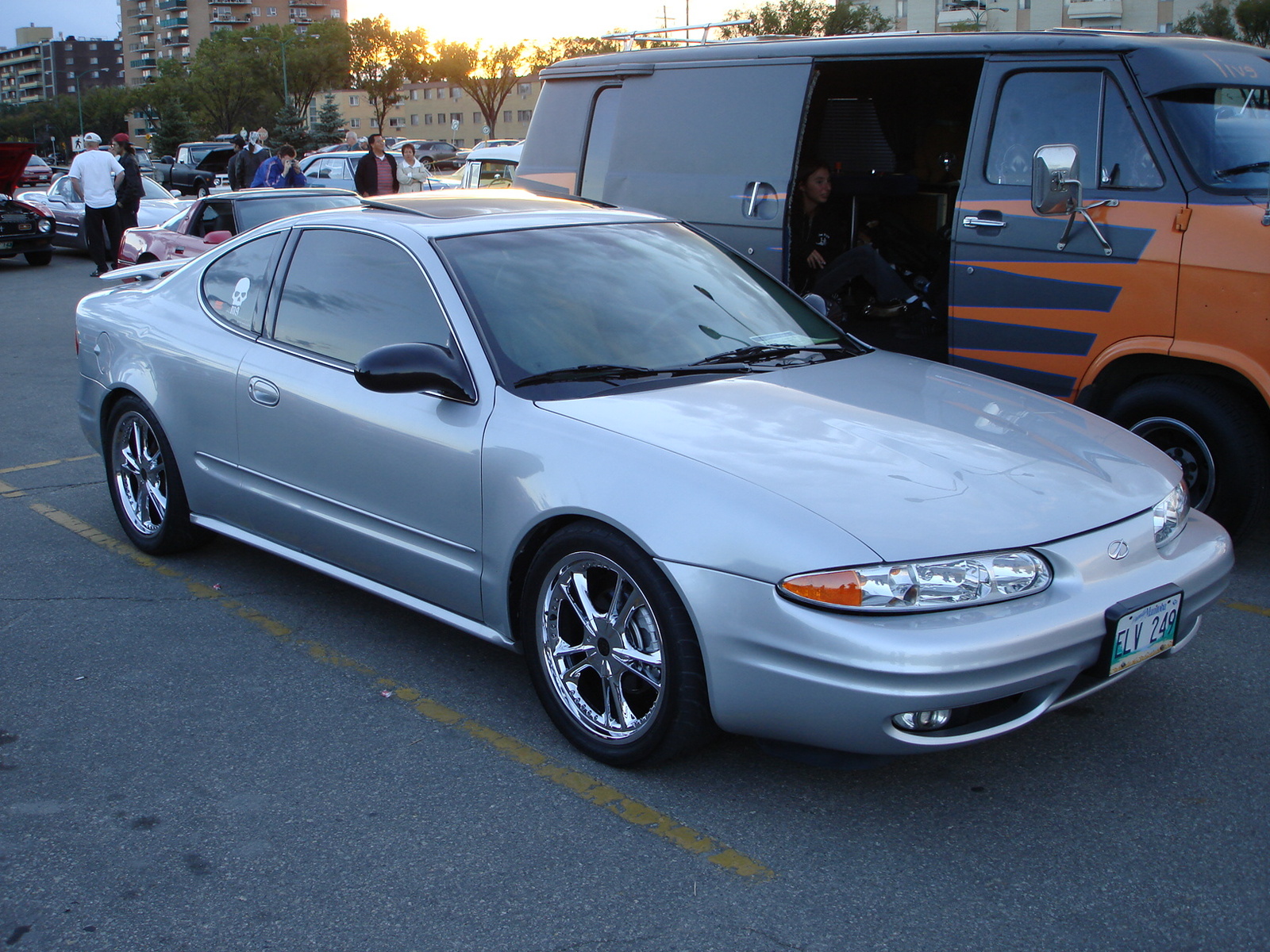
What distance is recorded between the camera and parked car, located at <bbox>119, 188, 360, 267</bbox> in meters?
11.1

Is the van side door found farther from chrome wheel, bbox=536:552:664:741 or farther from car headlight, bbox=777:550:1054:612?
chrome wheel, bbox=536:552:664:741

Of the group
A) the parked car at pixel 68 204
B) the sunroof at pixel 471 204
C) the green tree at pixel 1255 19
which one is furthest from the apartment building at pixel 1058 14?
the sunroof at pixel 471 204

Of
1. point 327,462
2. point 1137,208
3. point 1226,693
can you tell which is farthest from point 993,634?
point 1137,208

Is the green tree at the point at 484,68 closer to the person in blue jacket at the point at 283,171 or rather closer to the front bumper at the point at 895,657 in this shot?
the person in blue jacket at the point at 283,171

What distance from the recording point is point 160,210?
1828 cm

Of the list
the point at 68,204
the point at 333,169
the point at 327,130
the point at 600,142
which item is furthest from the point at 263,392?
the point at 327,130

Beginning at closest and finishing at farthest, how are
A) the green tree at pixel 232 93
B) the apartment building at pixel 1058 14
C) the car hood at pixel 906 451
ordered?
1. the car hood at pixel 906 451
2. the apartment building at pixel 1058 14
3. the green tree at pixel 232 93

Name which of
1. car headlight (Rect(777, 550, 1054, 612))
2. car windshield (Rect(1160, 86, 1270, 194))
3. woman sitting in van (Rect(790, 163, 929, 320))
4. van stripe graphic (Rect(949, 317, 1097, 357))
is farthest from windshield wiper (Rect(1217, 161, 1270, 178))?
car headlight (Rect(777, 550, 1054, 612))

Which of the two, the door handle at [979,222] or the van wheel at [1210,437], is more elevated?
the door handle at [979,222]

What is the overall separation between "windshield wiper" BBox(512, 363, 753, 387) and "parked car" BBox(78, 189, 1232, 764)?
12mm

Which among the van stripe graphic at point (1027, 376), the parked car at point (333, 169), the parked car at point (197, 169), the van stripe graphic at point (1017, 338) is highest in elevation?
the parked car at point (197, 169)

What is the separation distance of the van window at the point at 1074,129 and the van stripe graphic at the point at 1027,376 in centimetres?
84

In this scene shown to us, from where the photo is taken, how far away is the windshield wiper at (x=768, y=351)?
3.93 metres

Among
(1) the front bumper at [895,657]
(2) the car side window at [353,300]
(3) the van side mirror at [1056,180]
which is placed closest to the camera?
(1) the front bumper at [895,657]
